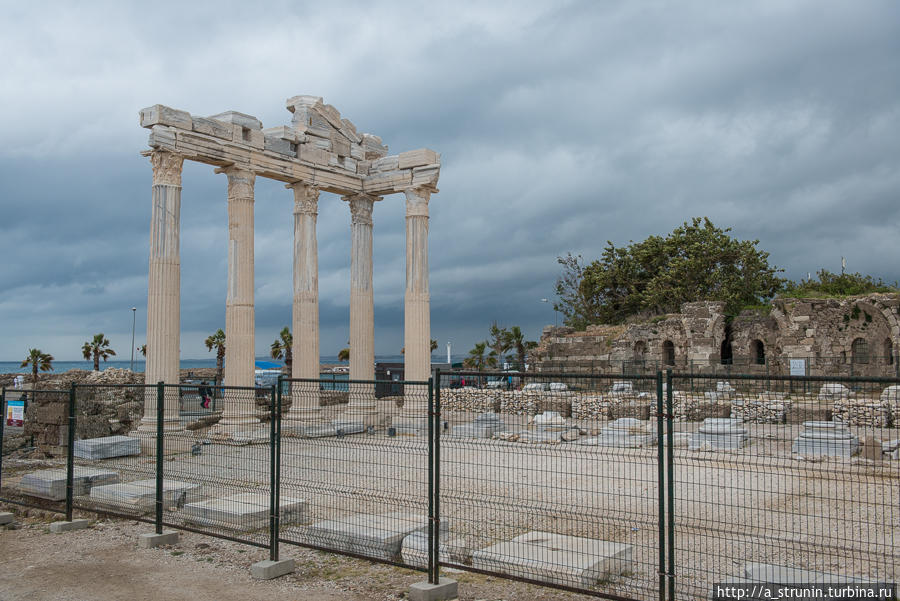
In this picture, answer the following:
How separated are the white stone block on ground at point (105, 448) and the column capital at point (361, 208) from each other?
11.2m

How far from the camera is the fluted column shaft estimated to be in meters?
20.8

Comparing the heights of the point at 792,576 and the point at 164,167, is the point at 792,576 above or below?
below

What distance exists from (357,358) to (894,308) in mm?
24003

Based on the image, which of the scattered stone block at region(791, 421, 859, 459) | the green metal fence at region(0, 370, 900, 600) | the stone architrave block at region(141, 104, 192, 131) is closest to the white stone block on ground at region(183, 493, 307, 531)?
the green metal fence at region(0, 370, 900, 600)

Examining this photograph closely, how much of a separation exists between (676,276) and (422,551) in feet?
140

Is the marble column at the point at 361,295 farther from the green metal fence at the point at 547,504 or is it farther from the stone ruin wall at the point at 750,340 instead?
the stone ruin wall at the point at 750,340

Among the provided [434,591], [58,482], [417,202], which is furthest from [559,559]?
[417,202]

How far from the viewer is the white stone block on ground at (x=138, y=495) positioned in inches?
425

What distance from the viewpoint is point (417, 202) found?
2375 cm

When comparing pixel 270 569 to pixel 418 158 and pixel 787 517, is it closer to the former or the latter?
pixel 787 517

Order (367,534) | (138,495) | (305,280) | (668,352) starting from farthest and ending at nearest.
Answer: (668,352) < (305,280) < (138,495) < (367,534)

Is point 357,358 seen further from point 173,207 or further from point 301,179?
point 173,207

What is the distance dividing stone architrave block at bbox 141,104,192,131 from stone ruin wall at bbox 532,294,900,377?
71.6 feet

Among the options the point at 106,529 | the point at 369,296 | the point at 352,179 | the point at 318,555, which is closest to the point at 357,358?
the point at 369,296
